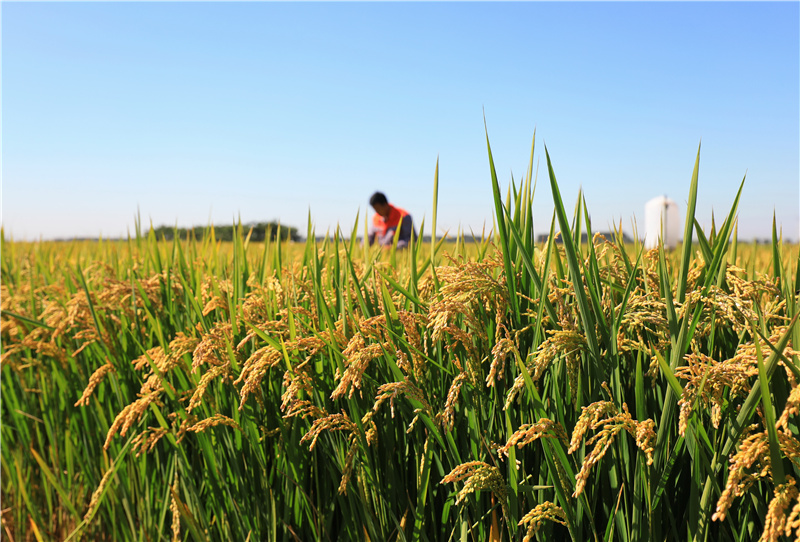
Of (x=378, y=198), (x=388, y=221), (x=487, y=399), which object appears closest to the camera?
(x=487, y=399)

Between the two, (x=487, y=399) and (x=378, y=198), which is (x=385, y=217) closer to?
(x=378, y=198)

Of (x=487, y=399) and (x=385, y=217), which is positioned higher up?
(x=385, y=217)

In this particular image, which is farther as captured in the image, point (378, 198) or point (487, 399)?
point (378, 198)

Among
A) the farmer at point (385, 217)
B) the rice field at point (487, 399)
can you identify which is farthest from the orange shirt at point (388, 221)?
the rice field at point (487, 399)

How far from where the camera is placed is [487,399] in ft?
4.53

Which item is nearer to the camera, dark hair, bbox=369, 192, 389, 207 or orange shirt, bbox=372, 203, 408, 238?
dark hair, bbox=369, 192, 389, 207

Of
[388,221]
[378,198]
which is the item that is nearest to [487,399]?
[378,198]

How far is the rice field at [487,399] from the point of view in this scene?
3.57 feet

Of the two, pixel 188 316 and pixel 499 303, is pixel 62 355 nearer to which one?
pixel 188 316

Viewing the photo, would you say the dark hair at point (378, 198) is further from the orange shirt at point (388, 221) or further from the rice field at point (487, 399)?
the rice field at point (487, 399)

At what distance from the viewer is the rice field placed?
1.09 meters

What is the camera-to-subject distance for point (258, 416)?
178cm

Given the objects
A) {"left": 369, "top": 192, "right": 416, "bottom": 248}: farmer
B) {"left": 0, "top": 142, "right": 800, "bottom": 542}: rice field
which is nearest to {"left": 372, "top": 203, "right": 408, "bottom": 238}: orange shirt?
{"left": 369, "top": 192, "right": 416, "bottom": 248}: farmer

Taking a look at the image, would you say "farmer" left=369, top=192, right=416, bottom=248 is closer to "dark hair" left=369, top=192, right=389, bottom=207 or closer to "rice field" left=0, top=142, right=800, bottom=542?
"dark hair" left=369, top=192, right=389, bottom=207
